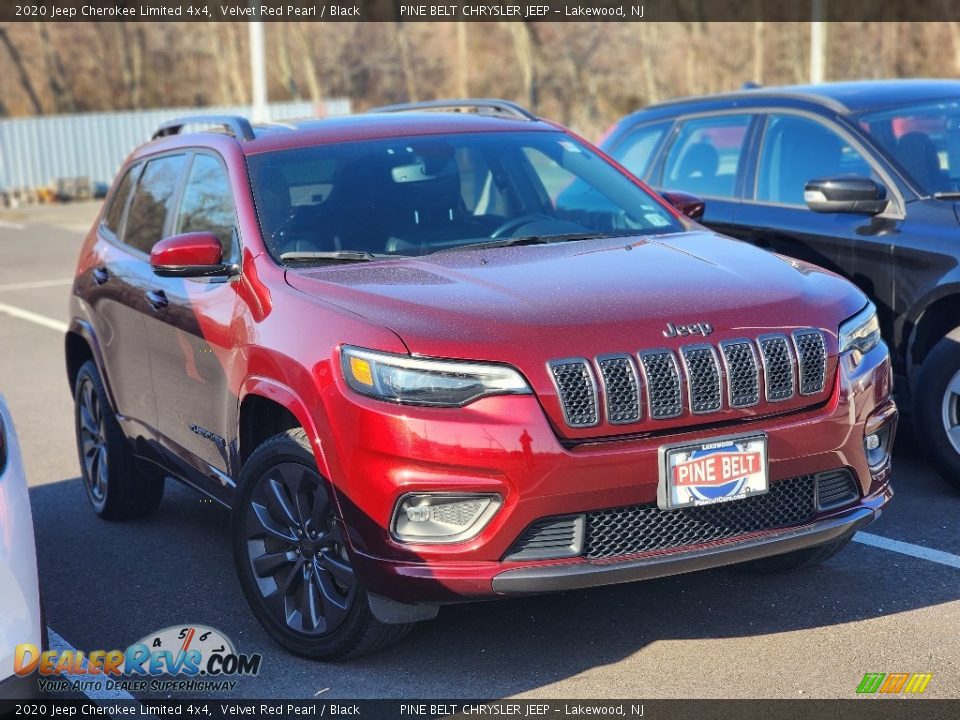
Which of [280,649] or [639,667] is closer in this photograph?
[639,667]

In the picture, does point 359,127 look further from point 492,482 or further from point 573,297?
point 492,482

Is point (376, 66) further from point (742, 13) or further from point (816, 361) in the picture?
point (816, 361)

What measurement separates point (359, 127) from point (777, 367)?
2279 mm

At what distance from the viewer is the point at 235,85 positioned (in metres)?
60.8

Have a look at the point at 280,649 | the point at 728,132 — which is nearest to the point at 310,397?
the point at 280,649

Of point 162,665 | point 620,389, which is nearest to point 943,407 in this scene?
point 620,389

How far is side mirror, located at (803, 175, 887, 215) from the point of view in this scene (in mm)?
6398

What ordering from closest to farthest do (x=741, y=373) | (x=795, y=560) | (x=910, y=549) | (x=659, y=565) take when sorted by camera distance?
(x=659, y=565) → (x=741, y=373) → (x=795, y=560) → (x=910, y=549)

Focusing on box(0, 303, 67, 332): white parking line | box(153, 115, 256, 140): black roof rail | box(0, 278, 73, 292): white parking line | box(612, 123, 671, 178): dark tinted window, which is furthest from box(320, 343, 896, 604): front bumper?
box(0, 278, 73, 292): white parking line

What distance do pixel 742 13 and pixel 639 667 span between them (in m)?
55.9

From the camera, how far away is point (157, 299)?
5.53 metres

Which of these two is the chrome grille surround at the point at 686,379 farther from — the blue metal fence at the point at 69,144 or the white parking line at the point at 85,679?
the blue metal fence at the point at 69,144

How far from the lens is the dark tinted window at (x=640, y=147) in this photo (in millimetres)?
8195

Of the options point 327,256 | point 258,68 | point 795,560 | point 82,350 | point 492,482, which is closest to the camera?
point 492,482
